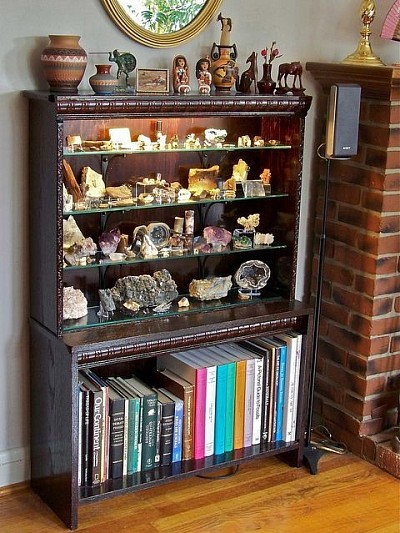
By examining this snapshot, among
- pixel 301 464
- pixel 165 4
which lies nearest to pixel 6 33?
pixel 165 4

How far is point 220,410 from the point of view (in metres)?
2.89

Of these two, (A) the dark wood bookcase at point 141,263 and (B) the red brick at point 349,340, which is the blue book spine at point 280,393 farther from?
(B) the red brick at point 349,340

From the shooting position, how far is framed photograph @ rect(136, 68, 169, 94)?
2631 mm

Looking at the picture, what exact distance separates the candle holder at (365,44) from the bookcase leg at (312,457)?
1359 millimetres

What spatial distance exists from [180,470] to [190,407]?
20cm

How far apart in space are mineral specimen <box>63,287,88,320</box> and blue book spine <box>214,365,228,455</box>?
50 cm

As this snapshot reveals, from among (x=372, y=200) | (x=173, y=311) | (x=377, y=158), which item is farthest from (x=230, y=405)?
(x=377, y=158)

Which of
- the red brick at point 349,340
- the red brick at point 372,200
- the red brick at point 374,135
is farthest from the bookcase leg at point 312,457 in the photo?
the red brick at point 374,135

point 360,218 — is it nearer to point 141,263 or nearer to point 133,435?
point 141,263

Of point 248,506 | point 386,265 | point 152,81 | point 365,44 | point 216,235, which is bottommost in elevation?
point 248,506

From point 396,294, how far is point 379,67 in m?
0.79

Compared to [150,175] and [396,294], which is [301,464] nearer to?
[396,294]

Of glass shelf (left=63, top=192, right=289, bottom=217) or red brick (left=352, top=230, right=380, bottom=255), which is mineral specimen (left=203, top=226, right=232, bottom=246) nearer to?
glass shelf (left=63, top=192, right=289, bottom=217)

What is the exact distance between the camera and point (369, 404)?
3.14m
